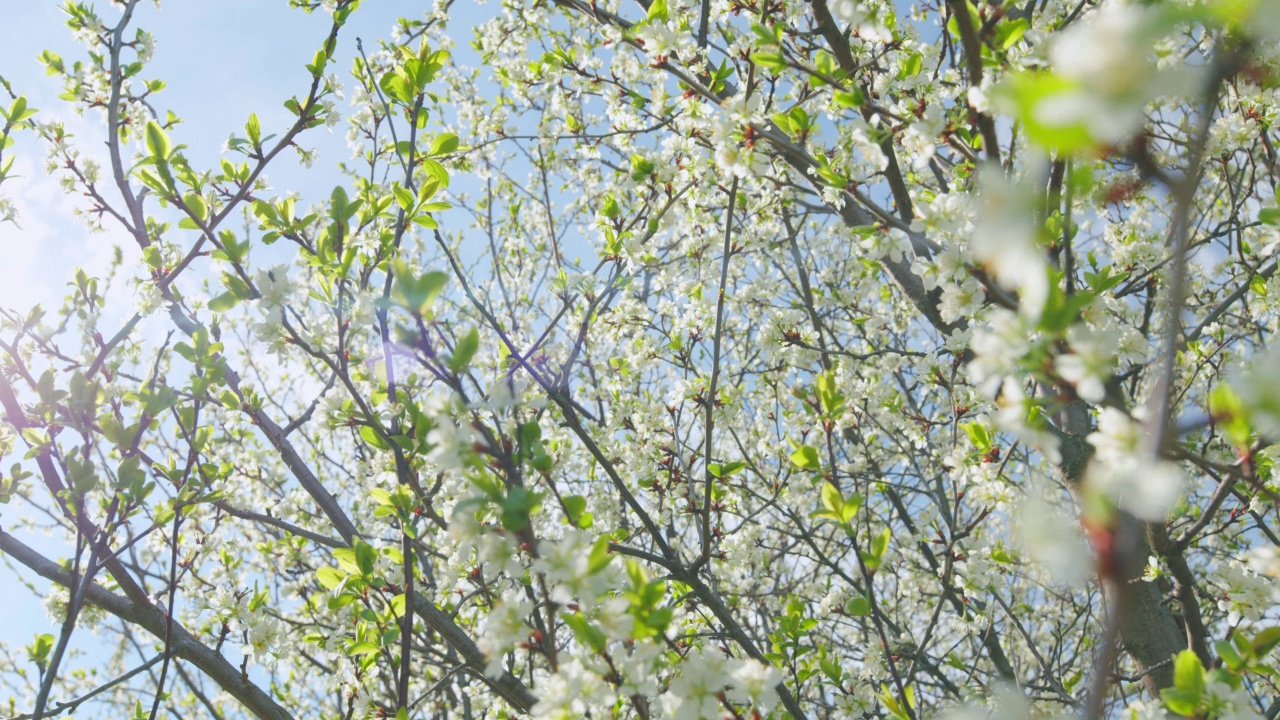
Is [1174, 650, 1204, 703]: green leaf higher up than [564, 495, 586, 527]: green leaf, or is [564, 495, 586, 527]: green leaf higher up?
[564, 495, 586, 527]: green leaf

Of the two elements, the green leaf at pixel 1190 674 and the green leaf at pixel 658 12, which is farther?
the green leaf at pixel 658 12

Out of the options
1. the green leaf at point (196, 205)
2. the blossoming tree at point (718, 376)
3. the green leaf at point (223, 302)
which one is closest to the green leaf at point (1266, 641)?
the blossoming tree at point (718, 376)

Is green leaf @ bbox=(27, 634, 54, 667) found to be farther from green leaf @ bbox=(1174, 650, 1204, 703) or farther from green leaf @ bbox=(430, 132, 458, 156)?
green leaf @ bbox=(1174, 650, 1204, 703)

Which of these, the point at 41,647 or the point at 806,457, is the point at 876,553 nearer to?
the point at 806,457

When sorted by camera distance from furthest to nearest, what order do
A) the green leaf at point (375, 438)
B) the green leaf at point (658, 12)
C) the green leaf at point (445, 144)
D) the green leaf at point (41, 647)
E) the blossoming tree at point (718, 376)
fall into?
the green leaf at point (658, 12), the green leaf at point (445, 144), the green leaf at point (41, 647), the green leaf at point (375, 438), the blossoming tree at point (718, 376)

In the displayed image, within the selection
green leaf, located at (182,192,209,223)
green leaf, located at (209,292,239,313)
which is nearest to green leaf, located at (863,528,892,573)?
green leaf, located at (209,292,239,313)

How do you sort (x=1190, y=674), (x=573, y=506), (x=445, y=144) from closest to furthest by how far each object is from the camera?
(x=1190, y=674) → (x=573, y=506) → (x=445, y=144)

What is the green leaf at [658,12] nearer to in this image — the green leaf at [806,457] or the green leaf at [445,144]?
the green leaf at [445,144]

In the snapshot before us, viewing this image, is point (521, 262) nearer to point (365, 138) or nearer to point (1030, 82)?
point (365, 138)

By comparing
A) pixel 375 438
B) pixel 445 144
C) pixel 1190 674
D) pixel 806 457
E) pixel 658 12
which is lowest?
pixel 1190 674

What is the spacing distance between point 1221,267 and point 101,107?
528 centimetres

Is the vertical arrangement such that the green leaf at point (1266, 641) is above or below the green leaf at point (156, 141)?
below

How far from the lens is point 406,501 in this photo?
167cm

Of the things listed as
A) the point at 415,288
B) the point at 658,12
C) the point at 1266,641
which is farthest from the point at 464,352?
the point at 658,12
